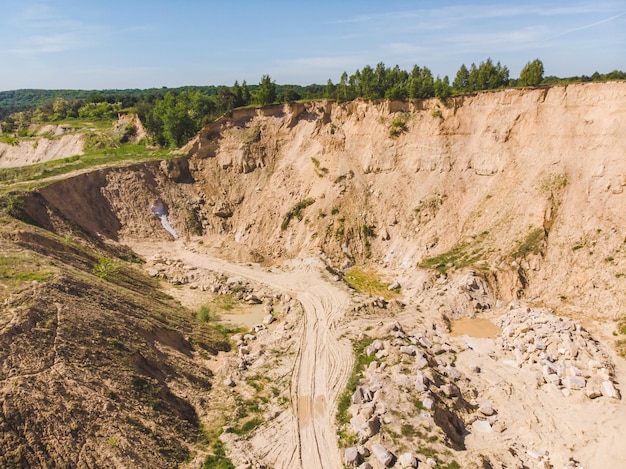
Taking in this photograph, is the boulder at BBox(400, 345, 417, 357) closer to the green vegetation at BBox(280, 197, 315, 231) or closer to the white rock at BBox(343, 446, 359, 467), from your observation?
the white rock at BBox(343, 446, 359, 467)

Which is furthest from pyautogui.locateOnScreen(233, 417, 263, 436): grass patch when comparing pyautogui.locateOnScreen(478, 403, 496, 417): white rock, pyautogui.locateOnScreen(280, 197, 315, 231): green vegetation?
pyautogui.locateOnScreen(280, 197, 315, 231): green vegetation

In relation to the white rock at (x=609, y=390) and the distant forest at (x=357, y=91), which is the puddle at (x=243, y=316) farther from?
the distant forest at (x=357, y=91)

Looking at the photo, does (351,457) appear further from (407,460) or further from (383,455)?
(407,460)

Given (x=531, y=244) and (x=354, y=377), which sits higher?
(x=531, y=244)

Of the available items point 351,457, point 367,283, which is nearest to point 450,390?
point 351,457

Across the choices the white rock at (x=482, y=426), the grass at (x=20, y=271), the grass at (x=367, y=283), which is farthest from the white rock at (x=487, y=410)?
the grass at (x=20, y=271)

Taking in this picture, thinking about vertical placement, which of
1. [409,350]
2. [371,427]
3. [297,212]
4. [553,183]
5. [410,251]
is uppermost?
[553,183]

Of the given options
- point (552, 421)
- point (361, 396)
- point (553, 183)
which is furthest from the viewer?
point (553, 183)

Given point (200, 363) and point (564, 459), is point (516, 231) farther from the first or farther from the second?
point (200, 363)
